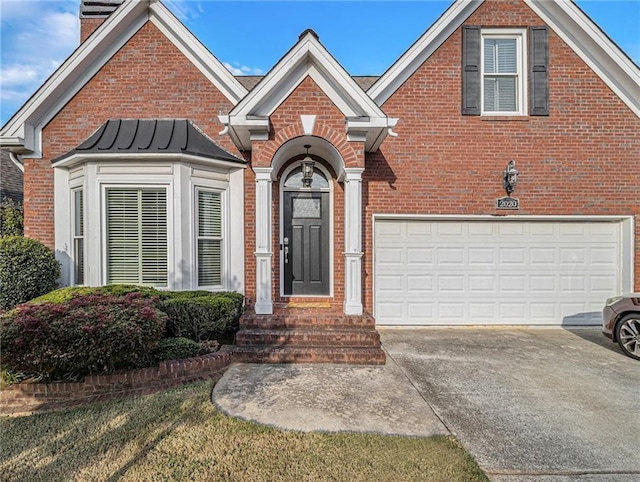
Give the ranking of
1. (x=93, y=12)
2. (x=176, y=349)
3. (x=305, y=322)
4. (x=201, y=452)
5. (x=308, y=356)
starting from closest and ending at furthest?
(x=201, y=452) < (x=176, y=349) < (x=308, y=356) < (x=305, y=322) < (x=93, y=12)

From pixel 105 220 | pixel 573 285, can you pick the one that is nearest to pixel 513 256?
pixel 573 285

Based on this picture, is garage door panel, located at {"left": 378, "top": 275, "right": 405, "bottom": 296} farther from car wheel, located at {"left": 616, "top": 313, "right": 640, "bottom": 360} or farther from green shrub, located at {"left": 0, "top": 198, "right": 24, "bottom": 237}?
green shrub, located at {"left": 0, "top": 198, "right": 24, "bottom": 237}

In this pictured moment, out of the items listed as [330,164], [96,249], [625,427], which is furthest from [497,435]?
[96,249]

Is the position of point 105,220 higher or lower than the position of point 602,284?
higher

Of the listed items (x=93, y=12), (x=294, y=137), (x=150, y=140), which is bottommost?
(x=294, y=137)

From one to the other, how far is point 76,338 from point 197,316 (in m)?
1.64

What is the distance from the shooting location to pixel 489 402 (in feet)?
12.9

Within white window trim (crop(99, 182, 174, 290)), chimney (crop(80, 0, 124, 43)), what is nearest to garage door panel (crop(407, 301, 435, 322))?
white window trim (crop(99, 182, 174, 290))

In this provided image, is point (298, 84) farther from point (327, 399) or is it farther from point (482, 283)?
point (482, 283)

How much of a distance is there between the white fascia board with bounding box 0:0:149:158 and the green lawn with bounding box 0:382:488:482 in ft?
20.1

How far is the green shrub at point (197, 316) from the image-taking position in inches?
208

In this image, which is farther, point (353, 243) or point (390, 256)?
point (390, 256)

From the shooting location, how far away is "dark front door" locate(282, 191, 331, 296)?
707 cm

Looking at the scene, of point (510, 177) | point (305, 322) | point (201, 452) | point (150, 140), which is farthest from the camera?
point (510, 177)
